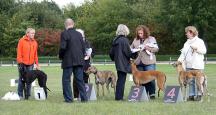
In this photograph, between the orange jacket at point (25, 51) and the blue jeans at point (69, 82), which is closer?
the blue jeans at point (69, 82)

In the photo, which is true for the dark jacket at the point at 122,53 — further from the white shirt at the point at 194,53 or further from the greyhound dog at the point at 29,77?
the greyhound dog at the point at 29,77

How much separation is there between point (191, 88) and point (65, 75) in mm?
3288

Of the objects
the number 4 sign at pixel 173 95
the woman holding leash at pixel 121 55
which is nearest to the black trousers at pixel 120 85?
the woman holding leash at pixel 121 55

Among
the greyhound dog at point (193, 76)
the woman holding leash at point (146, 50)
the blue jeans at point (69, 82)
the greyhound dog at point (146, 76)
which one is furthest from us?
the woman holding leash at point (146, 50)

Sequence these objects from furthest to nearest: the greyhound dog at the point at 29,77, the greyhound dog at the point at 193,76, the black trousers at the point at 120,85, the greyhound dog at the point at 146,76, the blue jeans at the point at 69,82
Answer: the greyhound dog at the point at 29,77 → the greyhound dog at the point at 146,76 → the black trousers at the point at 120,85 → the greyhound dog at the point at 193,76 → the blue jeans at the point at 69,82

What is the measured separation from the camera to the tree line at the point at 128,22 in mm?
63875

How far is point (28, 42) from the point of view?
1394cm

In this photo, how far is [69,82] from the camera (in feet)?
41.2

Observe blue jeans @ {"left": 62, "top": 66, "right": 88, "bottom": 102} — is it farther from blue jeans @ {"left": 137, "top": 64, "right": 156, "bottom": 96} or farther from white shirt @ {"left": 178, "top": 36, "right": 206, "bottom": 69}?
white shirt @ {"left": 178, "top": 36, "right": 206, "bottom": 69}

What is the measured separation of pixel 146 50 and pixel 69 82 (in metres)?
2.33

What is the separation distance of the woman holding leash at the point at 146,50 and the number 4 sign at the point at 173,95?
1.25 meters

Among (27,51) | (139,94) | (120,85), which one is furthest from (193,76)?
(27,51)

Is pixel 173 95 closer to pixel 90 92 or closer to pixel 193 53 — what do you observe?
pixel 193 53

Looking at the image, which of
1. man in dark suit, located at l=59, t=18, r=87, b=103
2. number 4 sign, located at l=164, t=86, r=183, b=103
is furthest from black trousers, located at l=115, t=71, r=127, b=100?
number 4 sign, located at l=164, t=86, r=183, b=103
